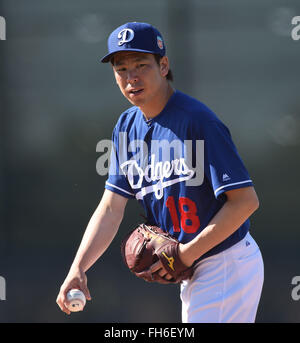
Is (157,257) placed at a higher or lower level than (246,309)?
higher

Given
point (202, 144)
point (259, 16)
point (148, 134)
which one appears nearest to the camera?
point (202, 144)

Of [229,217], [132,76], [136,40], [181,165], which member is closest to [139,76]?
[132,76]

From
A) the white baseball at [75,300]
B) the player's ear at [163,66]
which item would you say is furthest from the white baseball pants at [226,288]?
the player's ear at [163,66]

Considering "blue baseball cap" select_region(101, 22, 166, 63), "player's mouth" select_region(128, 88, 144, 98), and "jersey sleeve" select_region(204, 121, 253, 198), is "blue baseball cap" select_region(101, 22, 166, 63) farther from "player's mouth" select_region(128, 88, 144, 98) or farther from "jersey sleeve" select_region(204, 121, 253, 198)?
"jersey sleeve" select_region(204, 121, 253, 198)

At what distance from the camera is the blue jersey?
226 cm

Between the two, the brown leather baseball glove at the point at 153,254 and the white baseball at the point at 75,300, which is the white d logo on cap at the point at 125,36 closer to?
the brown leather baseball glove at the point at 153,254

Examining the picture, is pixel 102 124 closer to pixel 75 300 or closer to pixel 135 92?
pixel 135 92

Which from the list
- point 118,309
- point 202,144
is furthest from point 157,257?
point 118,309

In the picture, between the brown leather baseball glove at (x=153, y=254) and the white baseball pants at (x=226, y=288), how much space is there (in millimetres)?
72

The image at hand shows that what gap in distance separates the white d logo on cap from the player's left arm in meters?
0.68

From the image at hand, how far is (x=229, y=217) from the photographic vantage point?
87.4 inches

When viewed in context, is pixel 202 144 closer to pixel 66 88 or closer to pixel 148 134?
pixel 148 134

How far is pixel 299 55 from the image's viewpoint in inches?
176

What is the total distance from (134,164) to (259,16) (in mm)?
2305
